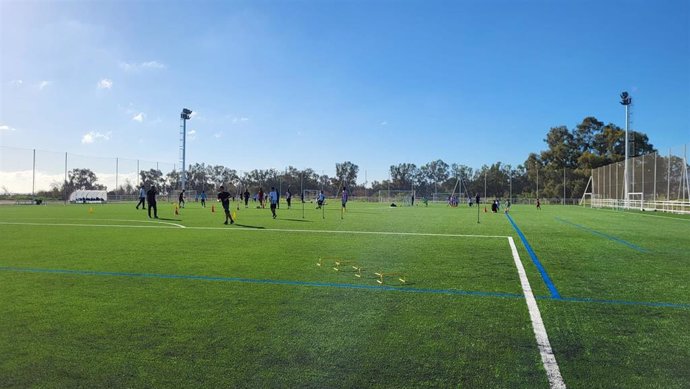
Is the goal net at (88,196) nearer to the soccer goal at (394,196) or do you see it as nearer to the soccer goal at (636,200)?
the soccer goal at (394,196)

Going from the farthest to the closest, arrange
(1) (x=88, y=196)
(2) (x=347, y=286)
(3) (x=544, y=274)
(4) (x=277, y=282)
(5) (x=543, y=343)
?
(1) (x=88, y=196), (3) (x=544, y=274), (4) (x=277, y=282), (2) (x=347, y=286), (5) (x=543, y=343)

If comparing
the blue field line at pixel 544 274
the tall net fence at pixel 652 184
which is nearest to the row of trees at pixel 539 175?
the tall net fence at pixel 652 184

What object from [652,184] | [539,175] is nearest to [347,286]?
[652,184]

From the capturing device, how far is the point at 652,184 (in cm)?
3812

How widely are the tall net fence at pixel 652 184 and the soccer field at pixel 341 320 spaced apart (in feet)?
95.4

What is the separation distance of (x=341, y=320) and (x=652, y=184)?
41597mm

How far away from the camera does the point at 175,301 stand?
597cm

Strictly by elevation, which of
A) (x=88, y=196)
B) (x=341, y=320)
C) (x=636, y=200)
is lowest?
(x=341, y=320)

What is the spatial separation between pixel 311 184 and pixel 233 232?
8898 centimetres

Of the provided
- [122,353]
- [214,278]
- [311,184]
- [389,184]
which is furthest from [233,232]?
[389,184]

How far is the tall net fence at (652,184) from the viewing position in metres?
33.5

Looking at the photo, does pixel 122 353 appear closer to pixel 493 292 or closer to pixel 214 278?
pixel 214 278

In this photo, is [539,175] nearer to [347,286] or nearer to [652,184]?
[652,184]

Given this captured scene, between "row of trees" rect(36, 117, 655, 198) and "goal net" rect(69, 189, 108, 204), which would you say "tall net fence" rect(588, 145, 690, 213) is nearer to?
"row of trees" rect(36, 117, 655, 198)
